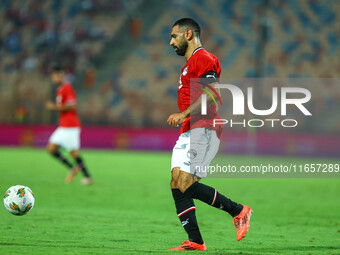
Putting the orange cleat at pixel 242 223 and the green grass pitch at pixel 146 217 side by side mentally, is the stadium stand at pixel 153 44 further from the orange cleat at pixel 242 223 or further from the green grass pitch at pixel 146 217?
the orange cleat at pixel 242 223

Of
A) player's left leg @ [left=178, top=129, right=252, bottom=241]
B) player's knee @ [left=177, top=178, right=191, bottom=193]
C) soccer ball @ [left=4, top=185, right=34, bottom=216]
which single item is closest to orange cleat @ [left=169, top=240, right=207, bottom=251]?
player's left leg @ [left=178, top=129, right=252, bottom=241]

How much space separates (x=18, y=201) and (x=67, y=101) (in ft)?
19.0

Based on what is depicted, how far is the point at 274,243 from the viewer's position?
19.6 ft

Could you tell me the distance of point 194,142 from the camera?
527 cm

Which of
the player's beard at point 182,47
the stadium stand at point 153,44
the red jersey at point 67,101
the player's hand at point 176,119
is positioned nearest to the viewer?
the player's hand at point 176,119

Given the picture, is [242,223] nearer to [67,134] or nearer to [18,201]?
[18,201]

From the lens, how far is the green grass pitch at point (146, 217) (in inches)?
222

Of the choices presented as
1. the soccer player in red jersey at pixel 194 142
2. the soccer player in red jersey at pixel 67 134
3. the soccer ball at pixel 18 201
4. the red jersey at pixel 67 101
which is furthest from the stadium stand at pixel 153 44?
the soccer player in red jersey at pixel 194 142

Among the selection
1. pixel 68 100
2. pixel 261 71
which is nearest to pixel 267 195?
pixel 68 100

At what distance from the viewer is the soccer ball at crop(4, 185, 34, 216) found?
19.9ft

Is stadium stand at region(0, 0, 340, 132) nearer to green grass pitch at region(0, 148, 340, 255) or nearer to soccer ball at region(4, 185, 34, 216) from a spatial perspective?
green grass pitch at region(0, 148, 340, 255)

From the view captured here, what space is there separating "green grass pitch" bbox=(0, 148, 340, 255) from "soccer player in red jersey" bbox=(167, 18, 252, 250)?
1.11 feet

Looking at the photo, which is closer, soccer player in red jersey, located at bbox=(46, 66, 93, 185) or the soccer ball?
the soccer ball

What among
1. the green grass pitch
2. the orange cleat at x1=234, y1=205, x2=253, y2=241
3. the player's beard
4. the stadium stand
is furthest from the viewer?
the stadium stand
